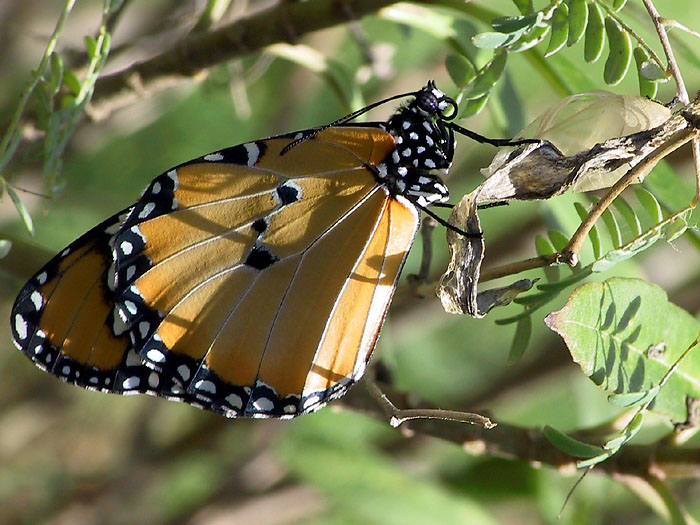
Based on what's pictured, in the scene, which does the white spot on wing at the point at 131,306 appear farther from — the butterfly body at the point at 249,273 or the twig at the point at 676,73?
the twig at the point at 676,73

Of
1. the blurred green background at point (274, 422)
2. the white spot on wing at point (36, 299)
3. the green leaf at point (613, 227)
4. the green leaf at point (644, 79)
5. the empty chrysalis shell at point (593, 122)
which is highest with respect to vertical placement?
the green leaf at point (644, 79)

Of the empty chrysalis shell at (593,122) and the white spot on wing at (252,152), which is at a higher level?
the empty chrysalis shell at (593,122)

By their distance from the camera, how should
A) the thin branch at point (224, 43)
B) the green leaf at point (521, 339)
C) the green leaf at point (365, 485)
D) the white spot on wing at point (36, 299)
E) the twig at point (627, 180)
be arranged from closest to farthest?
1. the twig at point (627, 180)
2. the green leaf at point (521, 339)
3. the thin branch at point (224, 43)
4. the white spot on wing at point (36, 299)
5. the green leaf at point (365, 485)

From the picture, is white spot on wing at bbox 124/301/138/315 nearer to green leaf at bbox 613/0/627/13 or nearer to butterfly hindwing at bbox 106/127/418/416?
butterfly hindwing at bbox 106/127/418/416

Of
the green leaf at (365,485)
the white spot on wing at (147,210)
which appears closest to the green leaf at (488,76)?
the white spot on wing at (147,210)

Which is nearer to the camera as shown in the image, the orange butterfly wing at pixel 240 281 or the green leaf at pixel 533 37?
the green leaf at pixel 533 37

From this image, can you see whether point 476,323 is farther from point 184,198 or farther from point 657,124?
point 657,124

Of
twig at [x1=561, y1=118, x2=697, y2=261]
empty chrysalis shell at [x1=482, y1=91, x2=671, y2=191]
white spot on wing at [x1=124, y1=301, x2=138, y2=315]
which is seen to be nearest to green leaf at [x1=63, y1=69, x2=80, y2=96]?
white spot on wing at [x1=124, y1=301, x2=138, y2=315]
